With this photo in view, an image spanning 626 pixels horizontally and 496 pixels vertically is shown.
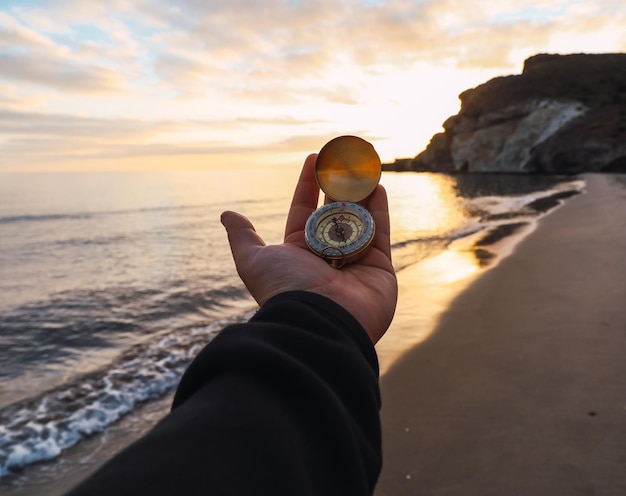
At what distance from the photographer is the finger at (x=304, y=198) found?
3324 mm

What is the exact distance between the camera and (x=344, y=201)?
3320 millimetres

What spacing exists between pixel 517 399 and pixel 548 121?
7426 cm

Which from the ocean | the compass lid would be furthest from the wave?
the compass lid

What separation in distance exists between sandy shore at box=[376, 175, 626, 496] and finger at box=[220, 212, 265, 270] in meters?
1.98

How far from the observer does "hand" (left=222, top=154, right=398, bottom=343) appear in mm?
2502

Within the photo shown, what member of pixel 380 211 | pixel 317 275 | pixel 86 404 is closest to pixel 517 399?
pixel 380 211

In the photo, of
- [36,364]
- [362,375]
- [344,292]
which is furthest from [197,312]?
[362,375]

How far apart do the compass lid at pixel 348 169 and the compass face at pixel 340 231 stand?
14 cm

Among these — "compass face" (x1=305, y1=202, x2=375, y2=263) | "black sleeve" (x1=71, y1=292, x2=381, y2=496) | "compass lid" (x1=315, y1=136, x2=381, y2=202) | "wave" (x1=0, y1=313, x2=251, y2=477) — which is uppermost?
"compass lid" (x1=315, y1=136, x2=381, y2=202)

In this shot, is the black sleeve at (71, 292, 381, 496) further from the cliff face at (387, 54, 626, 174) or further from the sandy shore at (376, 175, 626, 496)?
the cliff face at (387, 54, 626, 174)

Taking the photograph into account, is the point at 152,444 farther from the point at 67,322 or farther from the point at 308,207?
the point at 67,322

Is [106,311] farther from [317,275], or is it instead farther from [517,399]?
[317,275]

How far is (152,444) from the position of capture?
1.04 m

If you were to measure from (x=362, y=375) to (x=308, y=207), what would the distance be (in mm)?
1986
